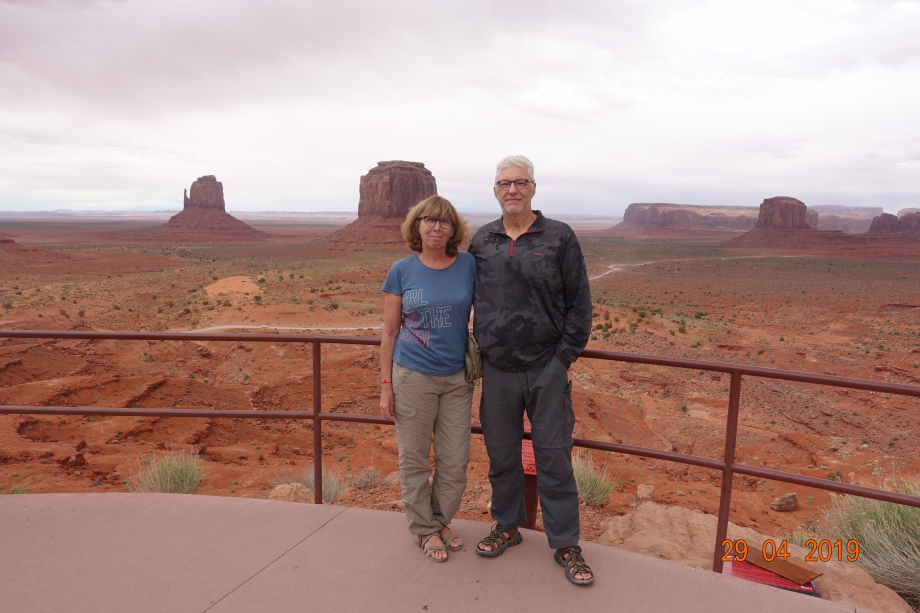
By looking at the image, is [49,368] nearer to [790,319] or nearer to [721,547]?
[721,547]

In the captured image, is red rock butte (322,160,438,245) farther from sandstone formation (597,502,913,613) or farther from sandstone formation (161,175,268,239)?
sandstone formation (597,502,913,613)

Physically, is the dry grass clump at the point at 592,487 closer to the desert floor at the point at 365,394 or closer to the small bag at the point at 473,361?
the desert floor at the point at 365,394

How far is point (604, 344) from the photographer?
68.5 feet

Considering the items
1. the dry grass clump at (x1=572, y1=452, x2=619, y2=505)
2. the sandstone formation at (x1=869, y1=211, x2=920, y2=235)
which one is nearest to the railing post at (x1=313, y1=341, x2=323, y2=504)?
the dry grass clump at (x1=572, y1=452, x2=619, y2=505)

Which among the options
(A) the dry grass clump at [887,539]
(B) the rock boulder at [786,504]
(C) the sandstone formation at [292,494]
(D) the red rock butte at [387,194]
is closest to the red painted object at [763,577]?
(A) the dry grass clump at [887,539]

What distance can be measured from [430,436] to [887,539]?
3525mm

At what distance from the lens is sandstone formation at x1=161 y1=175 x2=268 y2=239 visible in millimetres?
130625

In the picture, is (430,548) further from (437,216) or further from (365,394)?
(365,394)

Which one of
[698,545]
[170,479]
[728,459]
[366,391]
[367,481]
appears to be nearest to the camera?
[728,459]

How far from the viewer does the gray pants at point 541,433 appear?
2.81 meters

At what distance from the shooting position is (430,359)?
285cm
